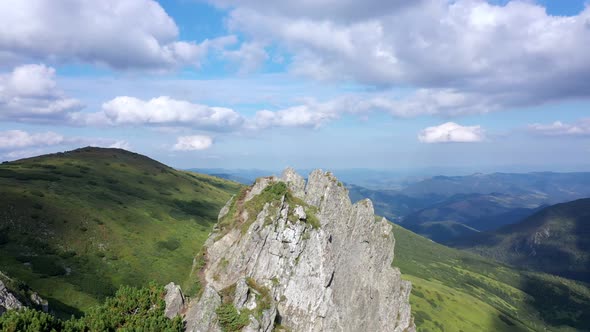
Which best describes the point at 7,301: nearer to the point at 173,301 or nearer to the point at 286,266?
the point at 173,301

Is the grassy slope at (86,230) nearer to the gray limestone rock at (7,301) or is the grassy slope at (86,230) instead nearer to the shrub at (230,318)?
the shrub at (230,318)

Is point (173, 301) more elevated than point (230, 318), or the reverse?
point (173, 301)

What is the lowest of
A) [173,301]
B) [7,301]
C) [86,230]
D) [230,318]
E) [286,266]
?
[86,230]

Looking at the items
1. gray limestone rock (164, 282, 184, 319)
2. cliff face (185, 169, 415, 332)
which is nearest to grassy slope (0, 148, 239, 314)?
cliff face (185, 169, 415, 332)

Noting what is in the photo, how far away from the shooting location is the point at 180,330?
110 feet

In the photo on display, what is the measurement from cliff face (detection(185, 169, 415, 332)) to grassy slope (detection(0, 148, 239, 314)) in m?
10.8

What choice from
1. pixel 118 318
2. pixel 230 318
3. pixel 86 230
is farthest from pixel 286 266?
pixel 86 230

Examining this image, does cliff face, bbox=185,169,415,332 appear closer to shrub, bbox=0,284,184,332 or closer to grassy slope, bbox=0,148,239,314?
shrub, bbox=0,284,184,332

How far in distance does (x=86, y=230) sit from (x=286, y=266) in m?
69.2

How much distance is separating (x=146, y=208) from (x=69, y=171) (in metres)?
37.5

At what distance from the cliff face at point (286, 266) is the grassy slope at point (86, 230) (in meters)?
10.8

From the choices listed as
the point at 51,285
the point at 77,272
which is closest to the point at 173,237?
the point at 77,272

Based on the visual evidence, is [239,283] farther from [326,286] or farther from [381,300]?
[381,300]

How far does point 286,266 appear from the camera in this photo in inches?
1948
